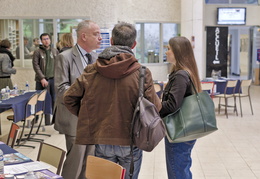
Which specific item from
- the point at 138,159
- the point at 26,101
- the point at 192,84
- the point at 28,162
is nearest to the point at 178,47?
the point at 192,84

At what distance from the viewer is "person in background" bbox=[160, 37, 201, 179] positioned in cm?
373

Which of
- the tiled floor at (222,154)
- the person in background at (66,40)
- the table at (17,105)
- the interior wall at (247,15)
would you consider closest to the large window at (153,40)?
the interior wall at (247,15)

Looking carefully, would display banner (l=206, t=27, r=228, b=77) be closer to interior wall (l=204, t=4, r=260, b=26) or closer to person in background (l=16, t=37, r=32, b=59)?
interior wall (l=204, t=4, r=260, b=26)

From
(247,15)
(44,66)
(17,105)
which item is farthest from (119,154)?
(247,15)

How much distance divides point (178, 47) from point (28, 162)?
1.49 metres

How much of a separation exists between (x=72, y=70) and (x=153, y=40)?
12.4m

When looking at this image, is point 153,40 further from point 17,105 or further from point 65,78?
point 65,78

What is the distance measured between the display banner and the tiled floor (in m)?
6.21

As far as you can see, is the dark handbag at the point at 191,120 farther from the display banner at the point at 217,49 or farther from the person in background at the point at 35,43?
the display banner at the point at 217,49

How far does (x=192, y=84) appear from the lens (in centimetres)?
380

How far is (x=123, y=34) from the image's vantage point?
3123mm

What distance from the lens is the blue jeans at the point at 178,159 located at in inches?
151

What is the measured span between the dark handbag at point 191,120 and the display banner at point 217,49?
488 inches

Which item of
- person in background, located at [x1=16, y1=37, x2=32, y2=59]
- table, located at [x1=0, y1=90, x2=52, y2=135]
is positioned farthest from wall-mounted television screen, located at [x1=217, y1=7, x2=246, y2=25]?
table, located at [x1=0, y1=90, x2=52, y2=135]
